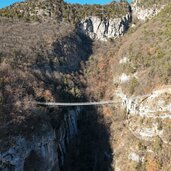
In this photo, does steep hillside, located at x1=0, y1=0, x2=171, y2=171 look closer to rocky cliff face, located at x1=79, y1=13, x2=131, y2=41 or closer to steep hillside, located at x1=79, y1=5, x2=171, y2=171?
steep hillside, located at x1=79, y1=5, x2=171, y2=171

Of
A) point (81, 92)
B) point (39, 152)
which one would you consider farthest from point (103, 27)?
point (39, 152)

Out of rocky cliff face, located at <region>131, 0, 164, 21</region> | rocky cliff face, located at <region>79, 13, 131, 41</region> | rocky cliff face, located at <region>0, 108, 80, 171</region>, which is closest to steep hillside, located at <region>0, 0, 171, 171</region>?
rocky cliff face, located at <region>0, 108, 80, 171</region>

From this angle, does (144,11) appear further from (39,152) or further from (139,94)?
(39,152)

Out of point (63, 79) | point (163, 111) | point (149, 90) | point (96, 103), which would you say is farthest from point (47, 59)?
point (163, 111)

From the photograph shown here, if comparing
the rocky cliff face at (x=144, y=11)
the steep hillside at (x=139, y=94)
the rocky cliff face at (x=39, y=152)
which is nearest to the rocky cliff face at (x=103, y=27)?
the rocky cliff face at (x=144, y=11)

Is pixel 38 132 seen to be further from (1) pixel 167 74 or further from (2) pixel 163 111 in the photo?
(1) pixel 167 74

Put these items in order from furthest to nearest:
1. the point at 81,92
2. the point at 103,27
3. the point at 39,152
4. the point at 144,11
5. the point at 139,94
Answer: the point at 144,11 < the point at 103,27 < the point at 81,92 < the point at 139,94 < the point at 39,152
